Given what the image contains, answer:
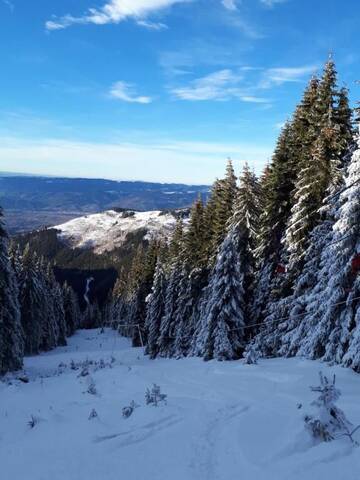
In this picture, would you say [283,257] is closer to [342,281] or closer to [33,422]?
[342,281]

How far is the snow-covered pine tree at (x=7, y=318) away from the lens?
2755 cm

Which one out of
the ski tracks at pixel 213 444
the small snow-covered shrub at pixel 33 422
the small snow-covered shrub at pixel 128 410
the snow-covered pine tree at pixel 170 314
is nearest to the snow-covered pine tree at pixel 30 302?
the snow-covered pine tree at pixel 170 314

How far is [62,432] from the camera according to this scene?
8.34 metres

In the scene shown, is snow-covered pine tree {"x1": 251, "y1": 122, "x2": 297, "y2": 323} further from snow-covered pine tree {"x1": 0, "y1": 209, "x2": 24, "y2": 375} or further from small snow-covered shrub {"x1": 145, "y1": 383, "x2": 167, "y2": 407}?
small snow-covered shrub {"x1": 145, "y1": 383, "x2": 167, "y2": 407}

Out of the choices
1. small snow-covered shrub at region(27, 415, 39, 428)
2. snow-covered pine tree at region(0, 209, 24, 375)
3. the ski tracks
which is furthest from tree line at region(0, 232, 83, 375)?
the ski tracks

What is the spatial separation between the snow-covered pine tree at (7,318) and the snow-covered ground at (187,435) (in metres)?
17.1

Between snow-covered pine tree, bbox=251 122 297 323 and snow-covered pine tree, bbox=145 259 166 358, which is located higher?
snow-covered pine tree, bbox=251 122 297 323

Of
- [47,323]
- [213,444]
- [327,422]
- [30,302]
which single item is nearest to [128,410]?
[213,444]

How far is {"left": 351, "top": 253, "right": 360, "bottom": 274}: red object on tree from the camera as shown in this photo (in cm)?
1557

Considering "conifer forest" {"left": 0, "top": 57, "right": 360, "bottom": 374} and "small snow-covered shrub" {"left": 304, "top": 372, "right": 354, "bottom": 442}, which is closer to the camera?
"small snow-covered shrub" {"left": 304, "top": 372, "right": 354, "bottom": 442}

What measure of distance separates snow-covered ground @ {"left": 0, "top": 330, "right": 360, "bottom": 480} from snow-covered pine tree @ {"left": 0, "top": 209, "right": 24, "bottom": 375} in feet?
56.0

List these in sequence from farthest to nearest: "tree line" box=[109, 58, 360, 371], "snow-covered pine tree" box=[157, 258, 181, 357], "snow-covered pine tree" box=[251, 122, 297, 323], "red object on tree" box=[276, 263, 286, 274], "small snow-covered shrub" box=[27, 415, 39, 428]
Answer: "snow-covered pine tree" box=[157, 258, 181, 357]
"snow-covered pine tree" box=[251, 122, 297, 323]
"red object on tree" box=[276, 263, 286, 274]
"tree line" box=[109, 58, 360, 371]
"small snow-covered shrub" box=[27, 415, 39, 428]

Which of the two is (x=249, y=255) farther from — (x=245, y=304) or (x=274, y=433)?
(x=274, y=433)

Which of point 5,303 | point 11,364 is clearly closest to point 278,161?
point 5,303
